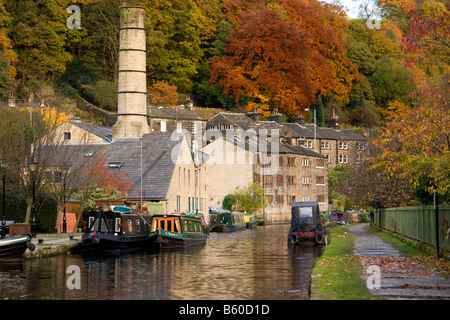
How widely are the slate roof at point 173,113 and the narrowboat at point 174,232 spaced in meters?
40.9

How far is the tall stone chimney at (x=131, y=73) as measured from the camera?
68.3 meters

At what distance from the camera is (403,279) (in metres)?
20.8

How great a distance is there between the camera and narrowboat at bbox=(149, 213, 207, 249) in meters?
43.0

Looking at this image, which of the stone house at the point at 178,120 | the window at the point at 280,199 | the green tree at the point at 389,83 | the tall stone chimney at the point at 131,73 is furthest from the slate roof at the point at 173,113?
the green tree at the point at 389,83

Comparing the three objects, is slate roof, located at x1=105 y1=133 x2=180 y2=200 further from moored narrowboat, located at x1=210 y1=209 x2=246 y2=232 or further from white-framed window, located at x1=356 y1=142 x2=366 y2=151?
white-framed window, located at x1=356 y1=142 x2=366 y2=151

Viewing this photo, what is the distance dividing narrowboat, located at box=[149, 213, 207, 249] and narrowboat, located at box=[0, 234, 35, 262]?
12.6 meters

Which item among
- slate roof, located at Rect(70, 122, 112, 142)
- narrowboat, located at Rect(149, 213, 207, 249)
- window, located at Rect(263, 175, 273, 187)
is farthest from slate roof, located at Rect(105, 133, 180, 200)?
window, located at Rect(263, 175, 273, 187)

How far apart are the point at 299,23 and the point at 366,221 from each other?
3811 cm

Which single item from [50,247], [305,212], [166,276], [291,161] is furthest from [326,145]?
[166,276]

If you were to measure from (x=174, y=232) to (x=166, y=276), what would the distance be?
16803 mm

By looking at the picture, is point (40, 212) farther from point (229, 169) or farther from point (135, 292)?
point (229, 169)

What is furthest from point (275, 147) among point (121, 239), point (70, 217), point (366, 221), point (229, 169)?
point (121, 239)
